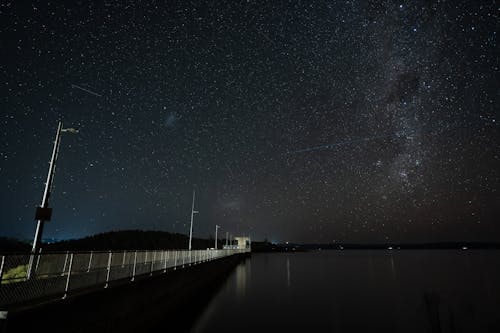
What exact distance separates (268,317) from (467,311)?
15617 millimetres

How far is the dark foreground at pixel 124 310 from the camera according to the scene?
7.41m

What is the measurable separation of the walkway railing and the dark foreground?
0.76 m

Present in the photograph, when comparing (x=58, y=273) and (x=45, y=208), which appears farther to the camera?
(x=45, y=208)

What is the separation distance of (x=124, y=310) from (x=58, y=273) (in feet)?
8.23

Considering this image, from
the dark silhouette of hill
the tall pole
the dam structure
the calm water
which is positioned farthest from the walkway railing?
the dark silhouette of hill

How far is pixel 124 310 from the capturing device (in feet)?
36.5

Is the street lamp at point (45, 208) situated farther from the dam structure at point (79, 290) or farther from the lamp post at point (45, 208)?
the dam structure at point (79, 290)

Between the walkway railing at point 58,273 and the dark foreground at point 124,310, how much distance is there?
0.76 meters

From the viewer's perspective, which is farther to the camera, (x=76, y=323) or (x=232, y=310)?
(x=232, y=310)

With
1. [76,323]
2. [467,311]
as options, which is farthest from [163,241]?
[76,323]

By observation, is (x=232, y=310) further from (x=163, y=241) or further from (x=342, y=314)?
(x=163, y=241)

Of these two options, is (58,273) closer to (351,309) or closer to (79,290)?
(79,290)

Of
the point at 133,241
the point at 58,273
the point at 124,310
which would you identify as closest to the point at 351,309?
the point at 124,310

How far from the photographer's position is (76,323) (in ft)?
27.4
